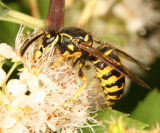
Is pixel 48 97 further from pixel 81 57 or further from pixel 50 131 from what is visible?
pixel 81 57

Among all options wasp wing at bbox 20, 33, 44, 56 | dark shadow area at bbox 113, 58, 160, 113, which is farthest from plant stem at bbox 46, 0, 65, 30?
dark shadow area at bbox 113, 58, 160, 113

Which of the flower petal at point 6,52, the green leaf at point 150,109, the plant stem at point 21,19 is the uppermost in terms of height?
the plant stem at point 21,19

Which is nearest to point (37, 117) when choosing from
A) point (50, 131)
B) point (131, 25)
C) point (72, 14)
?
point (50, 131)

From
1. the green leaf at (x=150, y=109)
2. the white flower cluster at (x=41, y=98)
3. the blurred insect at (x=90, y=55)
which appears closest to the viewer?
the white flower cluster at (x=41, y=98)

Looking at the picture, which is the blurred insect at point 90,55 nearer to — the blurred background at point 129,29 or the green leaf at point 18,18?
the green leaf at point 18,18

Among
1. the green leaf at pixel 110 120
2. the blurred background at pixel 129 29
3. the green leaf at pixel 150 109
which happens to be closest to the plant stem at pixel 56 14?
the blurred background at pixel 129 29

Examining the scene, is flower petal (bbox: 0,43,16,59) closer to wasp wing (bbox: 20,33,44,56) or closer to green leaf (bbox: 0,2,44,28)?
wasp wing (bbox: 20,33,44,56)
